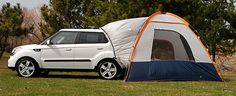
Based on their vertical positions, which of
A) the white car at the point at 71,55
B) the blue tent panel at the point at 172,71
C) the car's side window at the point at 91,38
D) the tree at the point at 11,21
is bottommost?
the blue tent panel at the point at 172,71

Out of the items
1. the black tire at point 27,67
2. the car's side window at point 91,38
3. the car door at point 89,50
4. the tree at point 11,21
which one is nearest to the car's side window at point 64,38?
the car's side window at point 91,38

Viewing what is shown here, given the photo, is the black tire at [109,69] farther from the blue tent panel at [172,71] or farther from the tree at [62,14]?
the tree at [62,14]

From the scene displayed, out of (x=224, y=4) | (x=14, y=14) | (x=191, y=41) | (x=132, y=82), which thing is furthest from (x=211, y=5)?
(x=14, y=14)

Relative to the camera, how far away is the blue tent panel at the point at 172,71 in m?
11.8

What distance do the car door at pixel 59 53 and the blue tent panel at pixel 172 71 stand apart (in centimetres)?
205

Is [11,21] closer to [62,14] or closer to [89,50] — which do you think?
[62,14]

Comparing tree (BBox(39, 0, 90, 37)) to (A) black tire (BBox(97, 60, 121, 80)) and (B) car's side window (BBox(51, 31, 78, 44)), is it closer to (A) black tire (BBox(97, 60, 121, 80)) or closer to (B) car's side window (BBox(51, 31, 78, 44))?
(B) car's side window (BBox(51, 31, 78, 44))

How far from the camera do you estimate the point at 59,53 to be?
41.4 ft

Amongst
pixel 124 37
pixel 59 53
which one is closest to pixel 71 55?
pixel 59 53

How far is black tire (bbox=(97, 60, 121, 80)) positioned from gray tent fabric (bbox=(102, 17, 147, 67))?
8.4 inches

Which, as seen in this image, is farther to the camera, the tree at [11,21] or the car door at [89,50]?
the tree at [11,21]

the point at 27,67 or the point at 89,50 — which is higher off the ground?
the point at 89,50

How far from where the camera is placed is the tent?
12.0 metres

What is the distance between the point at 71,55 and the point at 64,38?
0.67 metres
